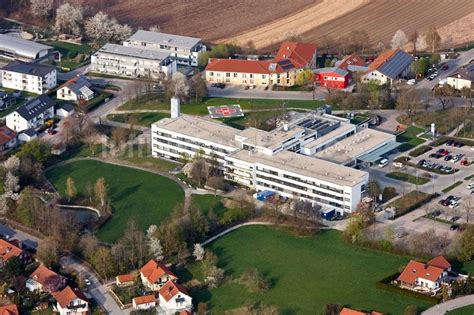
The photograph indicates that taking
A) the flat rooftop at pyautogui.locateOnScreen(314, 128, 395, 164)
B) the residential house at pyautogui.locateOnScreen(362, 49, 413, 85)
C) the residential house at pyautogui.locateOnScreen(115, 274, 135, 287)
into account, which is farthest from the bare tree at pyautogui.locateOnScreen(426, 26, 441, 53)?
the residential house at pyautogui.locateOnScreen(115, 274, 135, 287)

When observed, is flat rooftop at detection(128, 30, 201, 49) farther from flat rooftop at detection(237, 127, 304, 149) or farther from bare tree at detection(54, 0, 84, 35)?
flat rooftop at detection(237, 127, 304, 149)

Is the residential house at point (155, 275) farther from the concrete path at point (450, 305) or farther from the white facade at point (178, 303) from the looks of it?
the concrete path at point (450, 305)

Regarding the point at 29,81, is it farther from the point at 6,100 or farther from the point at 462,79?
the point at 462,79

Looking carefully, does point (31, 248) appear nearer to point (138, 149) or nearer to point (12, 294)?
point (12, 294)

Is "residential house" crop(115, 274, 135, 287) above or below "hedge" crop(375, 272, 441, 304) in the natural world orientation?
below

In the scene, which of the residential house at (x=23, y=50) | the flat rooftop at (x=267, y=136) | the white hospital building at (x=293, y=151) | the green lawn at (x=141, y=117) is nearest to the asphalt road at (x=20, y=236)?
the white hospital building at (x=293, y=151)
